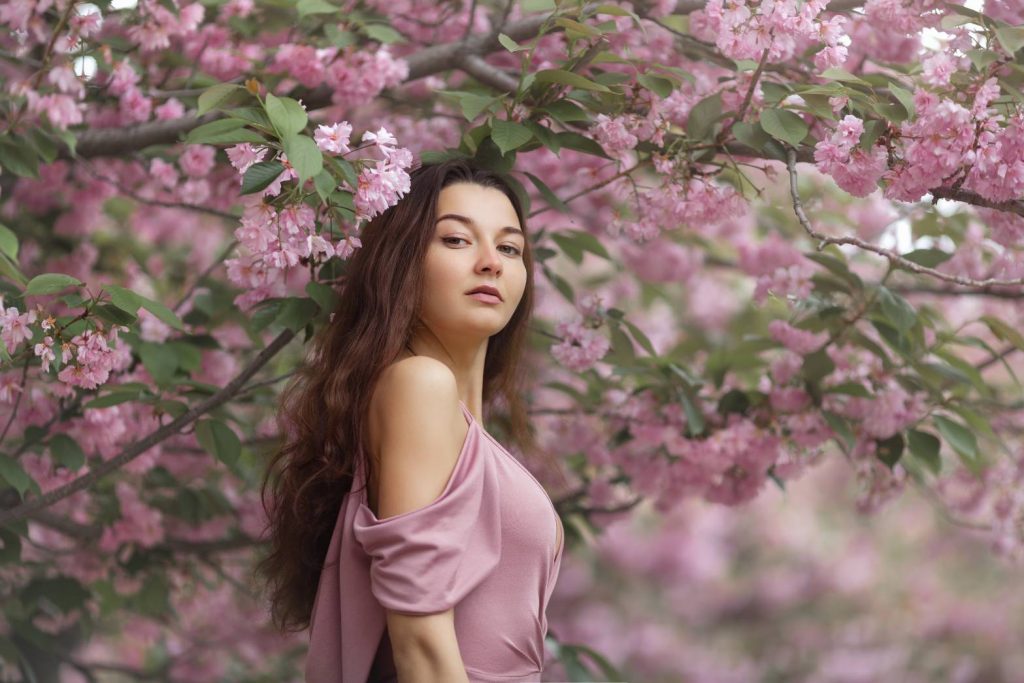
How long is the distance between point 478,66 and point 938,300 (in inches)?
96.8

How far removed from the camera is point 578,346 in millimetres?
2438

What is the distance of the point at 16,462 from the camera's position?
210cm

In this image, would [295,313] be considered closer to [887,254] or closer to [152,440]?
[152,440]

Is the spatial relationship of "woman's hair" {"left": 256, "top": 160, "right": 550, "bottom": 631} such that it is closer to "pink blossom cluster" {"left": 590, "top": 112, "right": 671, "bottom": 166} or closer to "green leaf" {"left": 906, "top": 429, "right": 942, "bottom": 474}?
"pink blossom cluster" {"left": 590, "top": 112, "right": 671, "bottom": 166}

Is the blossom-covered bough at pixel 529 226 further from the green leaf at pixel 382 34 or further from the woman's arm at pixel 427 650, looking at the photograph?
the woman's arm at pixel 427 650

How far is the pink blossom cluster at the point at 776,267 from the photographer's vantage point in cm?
252

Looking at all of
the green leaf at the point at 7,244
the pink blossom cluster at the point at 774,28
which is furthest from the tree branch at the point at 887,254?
the green leaf at the point at 7,244

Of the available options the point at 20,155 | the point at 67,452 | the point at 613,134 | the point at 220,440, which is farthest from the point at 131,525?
the point at 613,134

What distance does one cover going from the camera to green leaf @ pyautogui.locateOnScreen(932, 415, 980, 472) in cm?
248

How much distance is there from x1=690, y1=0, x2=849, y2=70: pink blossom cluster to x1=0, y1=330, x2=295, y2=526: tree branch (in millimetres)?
969

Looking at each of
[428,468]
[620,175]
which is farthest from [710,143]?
[428,468]

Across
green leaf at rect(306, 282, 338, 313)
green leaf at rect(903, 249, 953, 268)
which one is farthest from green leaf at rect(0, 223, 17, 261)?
green leaf at rect(903, 249, 953, 268)

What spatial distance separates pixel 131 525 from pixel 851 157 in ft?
6.23

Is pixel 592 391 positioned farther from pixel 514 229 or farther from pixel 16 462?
pixel 16 462
